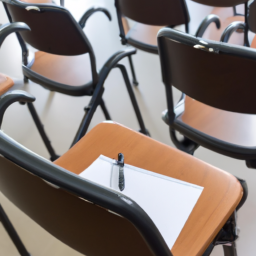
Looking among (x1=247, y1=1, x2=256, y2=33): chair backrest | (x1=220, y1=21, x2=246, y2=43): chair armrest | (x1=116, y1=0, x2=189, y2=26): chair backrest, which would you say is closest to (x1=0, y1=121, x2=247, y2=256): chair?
(x1=220, y1=21, x2=246, y2=43): chair armrest

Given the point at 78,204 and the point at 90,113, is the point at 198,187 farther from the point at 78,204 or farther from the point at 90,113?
the point at 90,113

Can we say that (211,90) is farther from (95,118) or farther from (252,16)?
(95,118)

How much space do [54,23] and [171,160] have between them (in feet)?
2.65

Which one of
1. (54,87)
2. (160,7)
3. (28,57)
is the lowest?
(54,87)

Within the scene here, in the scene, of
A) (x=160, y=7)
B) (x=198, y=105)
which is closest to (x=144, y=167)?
(x=198, y=105)

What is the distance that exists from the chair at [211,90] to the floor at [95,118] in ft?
1.36

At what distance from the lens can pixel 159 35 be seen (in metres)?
0.99

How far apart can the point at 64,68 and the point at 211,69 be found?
100 centimetres

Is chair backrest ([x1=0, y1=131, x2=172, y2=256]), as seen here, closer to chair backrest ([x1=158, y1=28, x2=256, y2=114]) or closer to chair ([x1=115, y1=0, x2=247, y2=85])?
chair backrest ([x1=158, y1=28, x2=256, y2=114])

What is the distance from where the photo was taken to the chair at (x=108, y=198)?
0.46m

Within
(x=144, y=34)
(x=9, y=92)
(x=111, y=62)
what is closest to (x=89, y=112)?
(x=111, y=62)

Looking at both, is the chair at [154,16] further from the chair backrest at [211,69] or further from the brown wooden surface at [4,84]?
the brown wooden surface at [4,84]

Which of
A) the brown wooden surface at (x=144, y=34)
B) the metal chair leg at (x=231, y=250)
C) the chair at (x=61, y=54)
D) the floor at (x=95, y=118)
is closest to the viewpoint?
the metal chair leg at (x=231, y=250)

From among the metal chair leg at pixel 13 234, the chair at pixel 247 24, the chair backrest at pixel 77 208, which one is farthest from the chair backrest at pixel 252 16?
the metal chair leg at pixel 13 234
